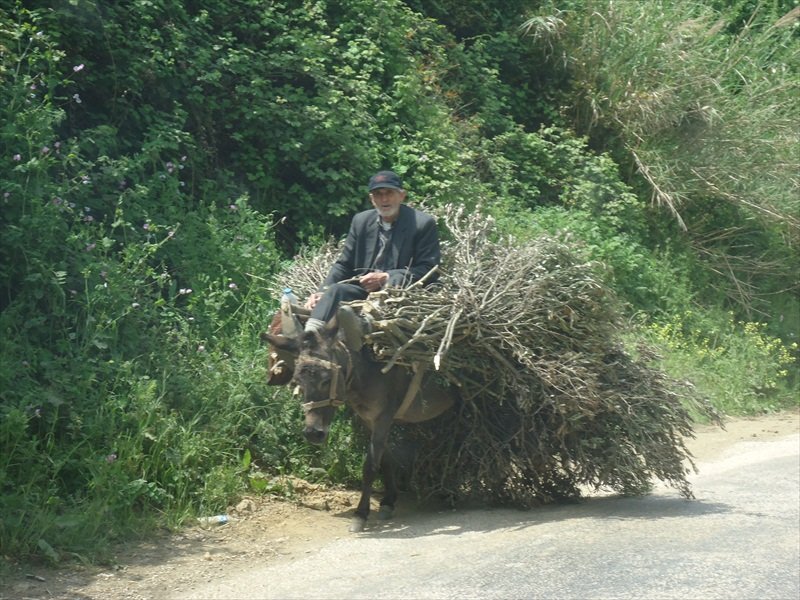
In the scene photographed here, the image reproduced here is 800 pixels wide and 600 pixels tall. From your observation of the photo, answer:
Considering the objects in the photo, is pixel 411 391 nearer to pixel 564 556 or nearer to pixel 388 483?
pixel 388 483

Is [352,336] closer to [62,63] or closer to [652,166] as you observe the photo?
[62,63]

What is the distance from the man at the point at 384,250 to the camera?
8211 millimetres

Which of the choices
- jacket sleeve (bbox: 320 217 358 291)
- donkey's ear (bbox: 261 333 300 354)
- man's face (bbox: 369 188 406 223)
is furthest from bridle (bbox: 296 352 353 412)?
man's face (bbox: 369 188 406 223)

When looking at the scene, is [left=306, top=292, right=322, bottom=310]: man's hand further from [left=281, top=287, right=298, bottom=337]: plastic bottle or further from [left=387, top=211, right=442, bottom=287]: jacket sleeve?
[left=387, top=211, right=442, bottom=287]: jacket sleeve

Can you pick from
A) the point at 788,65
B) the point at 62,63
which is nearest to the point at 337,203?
the point at 62,63

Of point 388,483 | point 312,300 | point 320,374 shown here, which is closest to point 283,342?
point 320,374

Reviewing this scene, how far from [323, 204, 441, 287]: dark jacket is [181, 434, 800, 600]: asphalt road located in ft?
6.25

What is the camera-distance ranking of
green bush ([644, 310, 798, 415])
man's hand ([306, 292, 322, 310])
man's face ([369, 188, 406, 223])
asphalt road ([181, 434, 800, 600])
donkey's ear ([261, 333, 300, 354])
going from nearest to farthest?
asphalt road ([181, 434, 800, 600])
donkey's ear ([261, 333, 300, 354])
man's hand ([306, 292, 322, 310])
man's face ([369, 188, 406, 223])
green bush ([644, 310, 798, 415])

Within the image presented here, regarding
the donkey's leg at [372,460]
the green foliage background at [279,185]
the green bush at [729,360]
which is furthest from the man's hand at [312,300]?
the green bush at [729,360]

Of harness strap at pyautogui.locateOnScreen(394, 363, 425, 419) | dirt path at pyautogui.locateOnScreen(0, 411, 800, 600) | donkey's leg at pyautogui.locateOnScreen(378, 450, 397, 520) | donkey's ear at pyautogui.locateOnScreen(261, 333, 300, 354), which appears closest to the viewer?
A: dirt path at pyautogui.locateOnScreen(0, 411, 800, 600)

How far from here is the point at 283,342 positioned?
7914 millimetres

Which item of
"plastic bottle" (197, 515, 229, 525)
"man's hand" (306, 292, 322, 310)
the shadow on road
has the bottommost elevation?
the shadow on road

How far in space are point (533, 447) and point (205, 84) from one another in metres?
6.18

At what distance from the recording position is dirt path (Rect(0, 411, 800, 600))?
659cm
